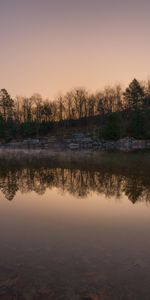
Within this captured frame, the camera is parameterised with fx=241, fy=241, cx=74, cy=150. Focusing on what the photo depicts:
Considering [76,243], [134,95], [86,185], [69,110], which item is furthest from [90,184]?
[69,110]

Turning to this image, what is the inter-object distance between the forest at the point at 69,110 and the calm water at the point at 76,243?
2443 inches

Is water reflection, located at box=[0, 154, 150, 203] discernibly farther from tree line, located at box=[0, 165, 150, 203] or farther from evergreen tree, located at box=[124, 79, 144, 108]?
evergreen tree, located at box=[124, 79, 144, 108]

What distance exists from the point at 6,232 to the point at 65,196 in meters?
5.48

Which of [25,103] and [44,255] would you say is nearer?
[44,255]

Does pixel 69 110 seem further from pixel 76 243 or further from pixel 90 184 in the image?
pixel 76 243

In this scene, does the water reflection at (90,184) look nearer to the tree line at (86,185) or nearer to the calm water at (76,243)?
the tree line at (86,185)

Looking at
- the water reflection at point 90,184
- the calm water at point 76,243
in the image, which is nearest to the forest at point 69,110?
the water reflection at point 90,184

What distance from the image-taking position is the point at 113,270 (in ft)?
19.4

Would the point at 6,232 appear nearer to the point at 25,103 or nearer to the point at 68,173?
the point at 68,173

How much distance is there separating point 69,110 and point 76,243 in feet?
302

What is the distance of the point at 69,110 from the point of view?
97.6m

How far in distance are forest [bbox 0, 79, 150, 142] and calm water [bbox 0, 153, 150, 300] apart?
204ft

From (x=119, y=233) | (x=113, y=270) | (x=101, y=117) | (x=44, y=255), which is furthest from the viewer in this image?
(x=101, y=117)

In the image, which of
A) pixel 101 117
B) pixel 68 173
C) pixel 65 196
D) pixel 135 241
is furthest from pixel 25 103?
pixel 135 241
